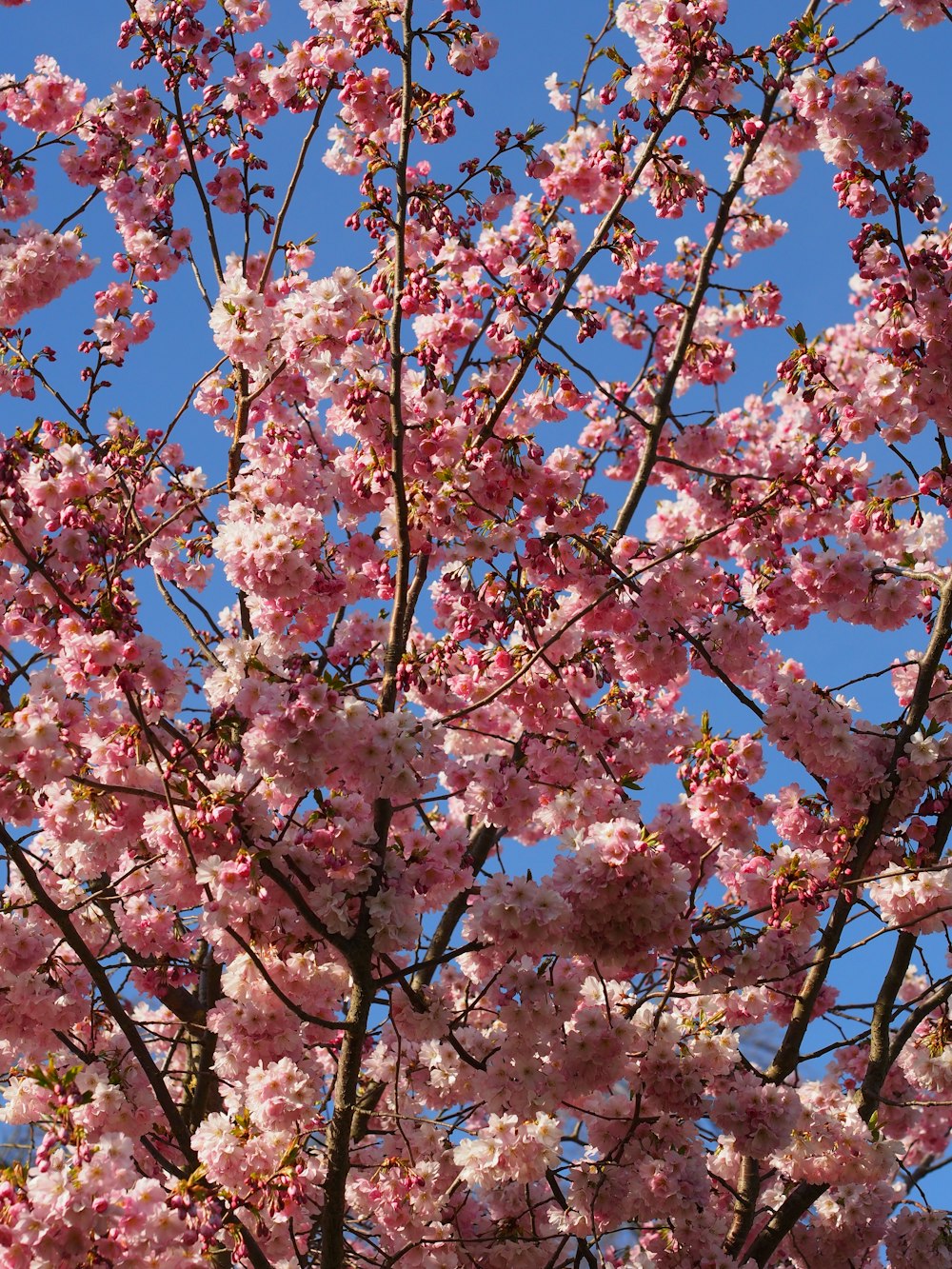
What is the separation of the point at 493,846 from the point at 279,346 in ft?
9.33

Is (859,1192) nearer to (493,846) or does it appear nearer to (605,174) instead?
(493,846)

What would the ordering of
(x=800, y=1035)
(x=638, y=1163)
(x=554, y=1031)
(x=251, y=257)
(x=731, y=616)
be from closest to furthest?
(x=554, y=1031) < (x=638, y=1163) < (x=800, y=1035) < (x=731, y=616) < (x=251, y=257)

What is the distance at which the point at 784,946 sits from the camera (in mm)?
5988

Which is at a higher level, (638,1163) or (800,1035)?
(800,1035)

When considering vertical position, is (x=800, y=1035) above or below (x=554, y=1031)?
above

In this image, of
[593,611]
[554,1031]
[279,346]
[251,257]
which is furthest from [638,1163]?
[251,257]

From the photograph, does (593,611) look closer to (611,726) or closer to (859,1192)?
(611,726)

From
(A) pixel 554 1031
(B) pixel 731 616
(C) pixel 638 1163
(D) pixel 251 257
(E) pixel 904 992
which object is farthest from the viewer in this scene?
(E) pixel 904 992

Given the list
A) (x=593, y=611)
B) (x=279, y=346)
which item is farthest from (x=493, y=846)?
(x=279, y=346)

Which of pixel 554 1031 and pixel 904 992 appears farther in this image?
pixel 904 992

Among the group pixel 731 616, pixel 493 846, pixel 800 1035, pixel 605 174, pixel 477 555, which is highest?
pixel 605 174

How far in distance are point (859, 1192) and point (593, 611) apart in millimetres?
3048

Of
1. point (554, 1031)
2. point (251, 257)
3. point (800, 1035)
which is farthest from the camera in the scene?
point (251, 257)

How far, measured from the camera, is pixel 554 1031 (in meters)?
5.49
